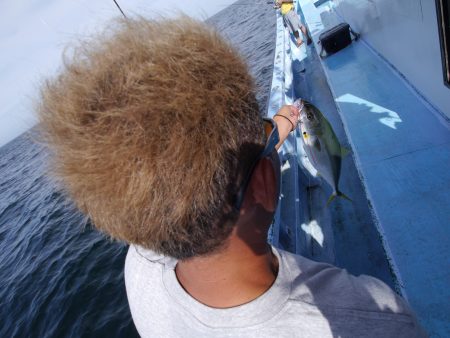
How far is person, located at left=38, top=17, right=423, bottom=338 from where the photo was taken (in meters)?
0.79

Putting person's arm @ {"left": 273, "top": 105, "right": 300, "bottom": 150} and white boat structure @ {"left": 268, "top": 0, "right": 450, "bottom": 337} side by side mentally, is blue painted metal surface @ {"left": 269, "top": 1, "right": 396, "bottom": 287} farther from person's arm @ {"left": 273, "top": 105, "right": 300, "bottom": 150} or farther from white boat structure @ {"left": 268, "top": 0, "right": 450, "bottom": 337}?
person's arm @ {"left": 273, "top": 105, "right": 300, "bottom": 150}

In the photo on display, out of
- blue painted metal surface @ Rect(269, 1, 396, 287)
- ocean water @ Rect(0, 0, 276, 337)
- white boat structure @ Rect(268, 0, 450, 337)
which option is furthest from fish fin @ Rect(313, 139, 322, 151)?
ocean water @ Rect(0, 0, 276, 337)

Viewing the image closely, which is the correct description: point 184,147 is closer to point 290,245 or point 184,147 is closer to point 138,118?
point 138,118

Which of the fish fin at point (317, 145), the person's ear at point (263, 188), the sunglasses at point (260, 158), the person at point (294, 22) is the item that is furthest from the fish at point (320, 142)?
the person at point (294, 22)

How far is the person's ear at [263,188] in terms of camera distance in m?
0.95

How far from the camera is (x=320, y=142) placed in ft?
8.81

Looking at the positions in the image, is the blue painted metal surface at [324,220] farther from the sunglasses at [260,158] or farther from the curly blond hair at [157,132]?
the curly blond hair at [157,132]

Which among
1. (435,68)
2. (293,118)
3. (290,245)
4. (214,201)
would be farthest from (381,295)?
(435,68)

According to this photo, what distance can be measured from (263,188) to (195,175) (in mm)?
279

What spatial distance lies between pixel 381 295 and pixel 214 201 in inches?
22.9

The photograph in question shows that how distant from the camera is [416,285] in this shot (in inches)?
78.0

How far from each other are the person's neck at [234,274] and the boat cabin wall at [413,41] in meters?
3.01

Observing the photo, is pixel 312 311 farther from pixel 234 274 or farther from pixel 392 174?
pixel 392 174

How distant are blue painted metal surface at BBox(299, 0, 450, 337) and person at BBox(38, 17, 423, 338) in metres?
1.32
